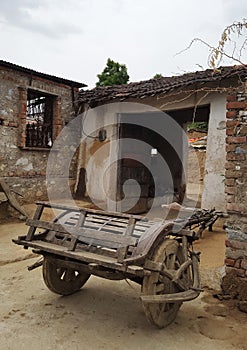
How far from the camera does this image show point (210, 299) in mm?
3668

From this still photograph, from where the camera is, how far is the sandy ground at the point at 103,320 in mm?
2729

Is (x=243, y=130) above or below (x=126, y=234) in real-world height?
above

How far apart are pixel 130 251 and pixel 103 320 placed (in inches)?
36.7

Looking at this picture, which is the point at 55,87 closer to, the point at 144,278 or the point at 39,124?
the point at 39,124

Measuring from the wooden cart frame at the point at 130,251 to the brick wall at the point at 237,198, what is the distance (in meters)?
0.66

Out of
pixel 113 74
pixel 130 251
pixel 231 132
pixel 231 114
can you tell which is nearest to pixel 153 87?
pixel 231 114

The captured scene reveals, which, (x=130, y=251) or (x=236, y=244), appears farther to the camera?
(x=236, y=244)

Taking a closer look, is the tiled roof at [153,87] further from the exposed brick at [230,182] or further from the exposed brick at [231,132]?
the exposed brick at [230,182]

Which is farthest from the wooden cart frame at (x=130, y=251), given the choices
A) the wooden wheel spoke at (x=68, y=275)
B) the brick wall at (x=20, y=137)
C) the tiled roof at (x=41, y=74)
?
the tiled roof at (x=41, y=74)

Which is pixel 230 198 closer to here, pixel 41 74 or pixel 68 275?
pixel 68 275

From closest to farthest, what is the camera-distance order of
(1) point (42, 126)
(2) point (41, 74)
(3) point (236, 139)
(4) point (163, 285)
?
(4) point (163, 285) < (3) point (236, 139) < (2) point (41, 74) < (1) point (42, 126)

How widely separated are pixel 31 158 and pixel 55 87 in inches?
77.3

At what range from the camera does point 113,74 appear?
16.1 meters

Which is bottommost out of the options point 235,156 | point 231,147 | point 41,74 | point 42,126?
point 235,156
